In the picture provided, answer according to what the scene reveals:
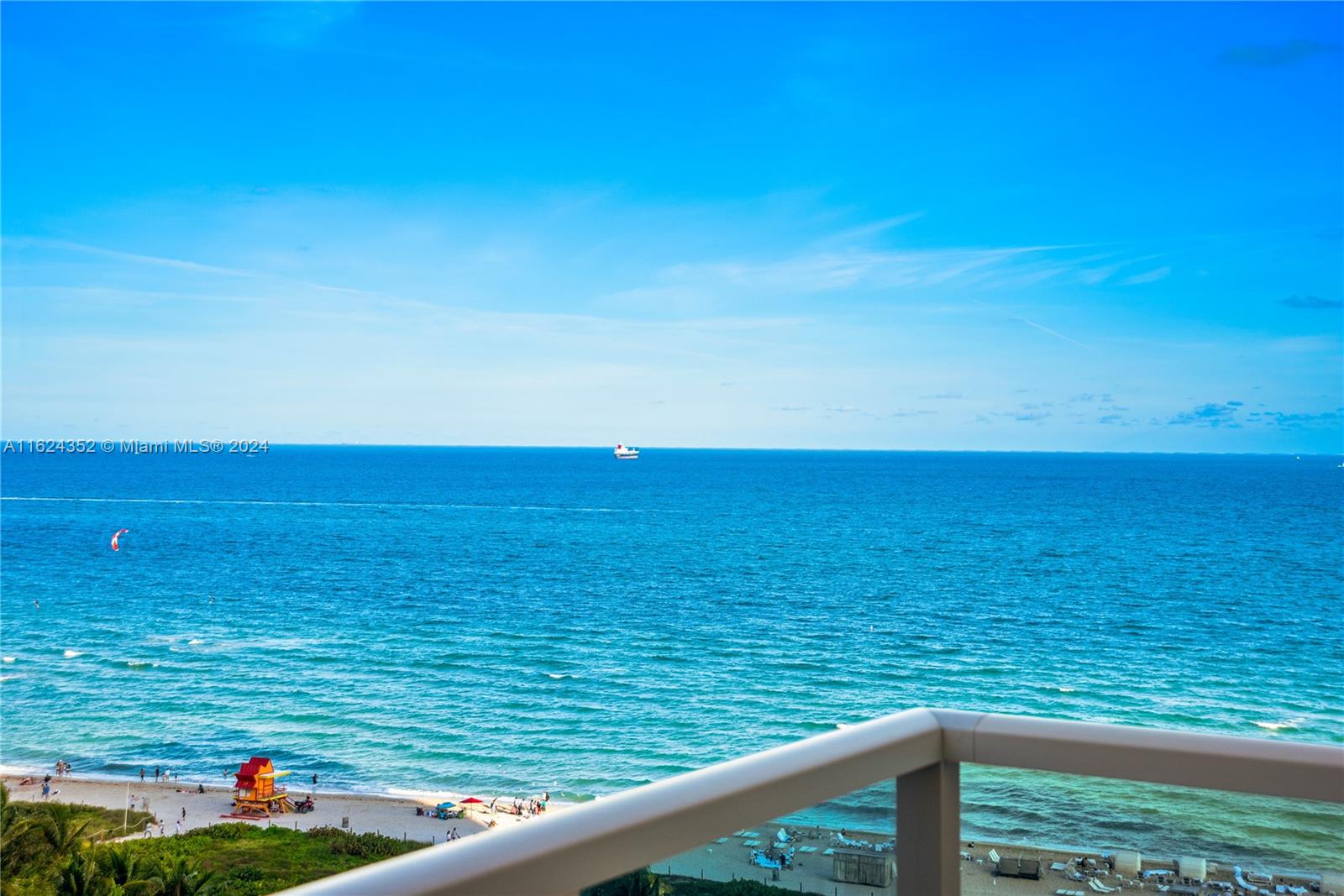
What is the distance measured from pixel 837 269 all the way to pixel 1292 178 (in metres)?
29.6

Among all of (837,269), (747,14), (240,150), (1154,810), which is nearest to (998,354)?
(837,269)

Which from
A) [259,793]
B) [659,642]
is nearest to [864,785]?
[259,793]

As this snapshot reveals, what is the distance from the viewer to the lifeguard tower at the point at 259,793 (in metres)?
18.9

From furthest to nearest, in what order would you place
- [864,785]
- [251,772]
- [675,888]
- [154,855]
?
1. [251,772]
2. [154,855]
3. [864,785]
4. [675,888]

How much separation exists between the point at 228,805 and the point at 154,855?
13.6 ft

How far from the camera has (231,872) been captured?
16.8 metres

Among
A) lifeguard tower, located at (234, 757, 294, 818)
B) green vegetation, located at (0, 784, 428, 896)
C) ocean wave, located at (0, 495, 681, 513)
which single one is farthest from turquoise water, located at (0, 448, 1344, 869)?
ocean wave, located at (0, 495, 681, 513)

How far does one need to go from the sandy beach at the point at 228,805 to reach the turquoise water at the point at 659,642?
3.12ft

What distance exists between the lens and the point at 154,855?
15.7 metres

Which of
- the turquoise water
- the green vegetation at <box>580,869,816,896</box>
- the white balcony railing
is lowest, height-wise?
the turquoise water

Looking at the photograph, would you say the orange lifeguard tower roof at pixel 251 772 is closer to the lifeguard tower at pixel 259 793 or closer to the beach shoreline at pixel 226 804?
the lifeguard tower at pixel 259 793

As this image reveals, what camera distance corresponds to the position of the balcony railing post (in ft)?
3.47

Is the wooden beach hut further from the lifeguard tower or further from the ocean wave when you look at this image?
the ocean wave

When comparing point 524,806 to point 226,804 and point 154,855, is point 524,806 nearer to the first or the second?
point 226,804
